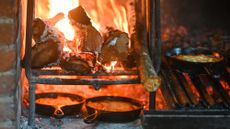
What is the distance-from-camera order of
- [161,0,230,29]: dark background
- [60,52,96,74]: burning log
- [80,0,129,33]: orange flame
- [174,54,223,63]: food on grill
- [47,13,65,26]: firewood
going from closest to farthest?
[60,52,96,74]: burning log, [47,13,65,26]: firewood, [174,54,223,63]: food on grill, [80,0,129,33]: orange flame, [161,0,230,29]: dark background

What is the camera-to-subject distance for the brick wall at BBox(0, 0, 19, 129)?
1.85 metres

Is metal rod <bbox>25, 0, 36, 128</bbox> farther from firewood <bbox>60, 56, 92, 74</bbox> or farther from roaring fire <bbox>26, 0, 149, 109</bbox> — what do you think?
roaring fire <bbox>26, 0, 149, 109</bbox>

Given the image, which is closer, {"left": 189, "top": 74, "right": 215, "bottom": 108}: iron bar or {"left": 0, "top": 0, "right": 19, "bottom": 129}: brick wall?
{"left": 0, "top": 0, "right": 19, "bottom": 129}: brick wall

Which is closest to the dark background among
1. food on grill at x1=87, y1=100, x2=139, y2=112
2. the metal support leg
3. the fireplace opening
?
the fireplace opening

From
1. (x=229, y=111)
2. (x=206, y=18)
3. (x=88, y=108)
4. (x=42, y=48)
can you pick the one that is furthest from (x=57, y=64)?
(x=206, y=18)

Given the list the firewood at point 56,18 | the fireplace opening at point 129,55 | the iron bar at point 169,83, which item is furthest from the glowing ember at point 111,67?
the firewood at point 56,18

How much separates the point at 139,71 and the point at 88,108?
37 cm

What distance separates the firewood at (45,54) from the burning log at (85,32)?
17cm

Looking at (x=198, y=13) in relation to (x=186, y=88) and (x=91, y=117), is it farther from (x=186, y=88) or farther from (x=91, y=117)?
(x=91, y=117)

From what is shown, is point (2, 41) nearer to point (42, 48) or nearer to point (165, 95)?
point (42, 48)

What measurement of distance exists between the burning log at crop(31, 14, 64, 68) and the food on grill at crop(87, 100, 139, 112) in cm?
37

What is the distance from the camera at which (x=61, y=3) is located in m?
2.64

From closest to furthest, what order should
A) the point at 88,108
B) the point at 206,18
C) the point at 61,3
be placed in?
1. the point at 88,108
2. the point at 61,3
3. the point at 206,18

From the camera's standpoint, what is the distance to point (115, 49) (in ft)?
7.39
